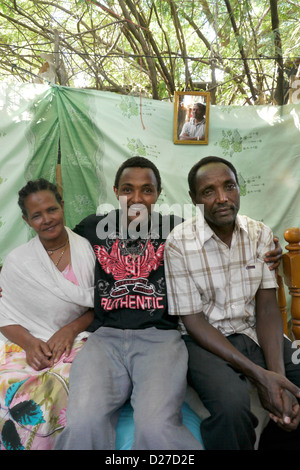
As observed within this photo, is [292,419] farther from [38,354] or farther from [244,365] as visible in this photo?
[38,354]

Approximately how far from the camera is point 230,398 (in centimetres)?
136

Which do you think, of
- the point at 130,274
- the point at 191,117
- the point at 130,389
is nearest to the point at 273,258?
the point at 130,274

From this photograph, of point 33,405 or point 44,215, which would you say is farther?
point 44,215

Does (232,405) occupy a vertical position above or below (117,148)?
below

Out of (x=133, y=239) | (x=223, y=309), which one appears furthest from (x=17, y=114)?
(x=223, y=309)

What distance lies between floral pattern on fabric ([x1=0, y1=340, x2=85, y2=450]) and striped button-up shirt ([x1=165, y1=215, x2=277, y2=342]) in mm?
566

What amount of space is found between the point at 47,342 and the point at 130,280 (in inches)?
18.8

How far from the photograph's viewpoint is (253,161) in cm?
276

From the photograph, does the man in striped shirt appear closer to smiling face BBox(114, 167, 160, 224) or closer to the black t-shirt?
the black t-shirt

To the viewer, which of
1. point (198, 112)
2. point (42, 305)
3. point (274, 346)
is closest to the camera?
point (274, 346)

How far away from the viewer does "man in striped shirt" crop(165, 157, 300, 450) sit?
1.58 metres

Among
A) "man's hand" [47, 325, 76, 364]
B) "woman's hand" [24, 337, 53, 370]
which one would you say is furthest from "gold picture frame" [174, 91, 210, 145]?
"woman's hand" [24, 337, 53, 370]

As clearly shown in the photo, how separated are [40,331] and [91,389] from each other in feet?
1.77

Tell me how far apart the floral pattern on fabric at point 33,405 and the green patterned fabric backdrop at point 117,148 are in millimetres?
1130
